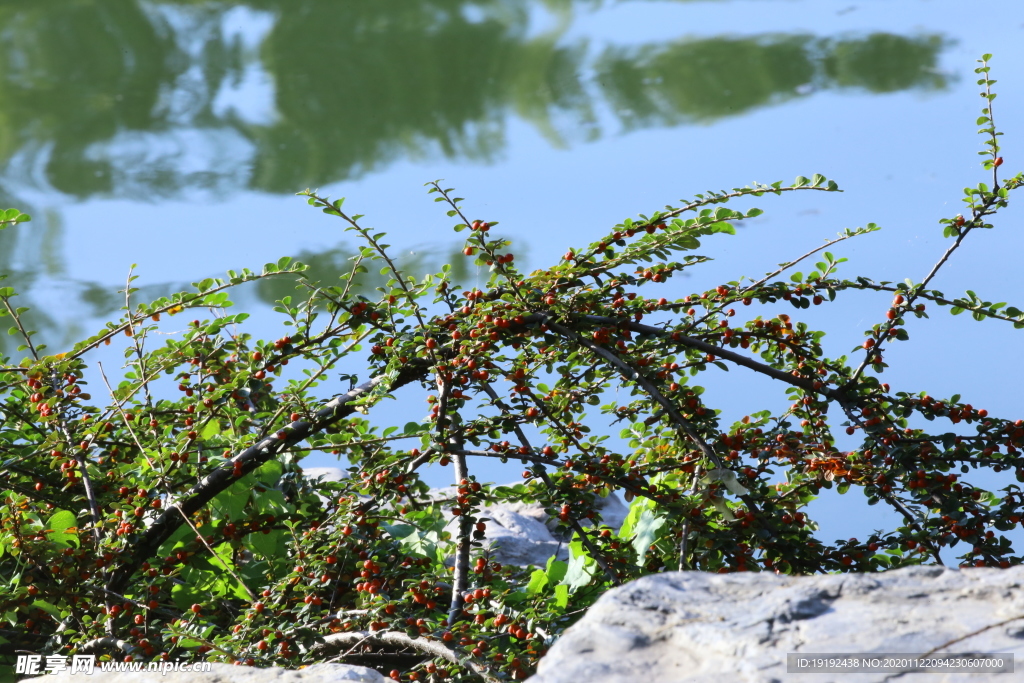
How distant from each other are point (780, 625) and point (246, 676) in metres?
0.69

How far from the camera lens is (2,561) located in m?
1.77

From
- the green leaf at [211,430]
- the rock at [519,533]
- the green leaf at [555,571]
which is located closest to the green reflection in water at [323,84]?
the rock at [519,533]

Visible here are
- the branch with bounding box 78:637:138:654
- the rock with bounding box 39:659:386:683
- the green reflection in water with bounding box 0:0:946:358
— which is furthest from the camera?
the green reflection in water with bounding box 0:0:946:358

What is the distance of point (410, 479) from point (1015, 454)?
1045 millimetres

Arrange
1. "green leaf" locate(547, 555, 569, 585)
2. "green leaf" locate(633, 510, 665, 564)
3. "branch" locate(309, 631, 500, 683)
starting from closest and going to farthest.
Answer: "branch" locate(309, 631, 500, 683)
"green leaf" locate(633, 510, 665, 564)
"green leaf" locate(547, 555, 569, 585)

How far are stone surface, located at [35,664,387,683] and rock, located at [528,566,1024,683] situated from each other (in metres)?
0.37

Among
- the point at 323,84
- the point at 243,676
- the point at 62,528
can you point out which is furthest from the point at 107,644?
the point at 323,84

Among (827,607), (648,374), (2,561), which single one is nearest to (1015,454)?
(648,374)

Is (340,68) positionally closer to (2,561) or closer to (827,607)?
(2,561)

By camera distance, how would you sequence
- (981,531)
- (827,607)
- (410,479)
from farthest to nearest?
(410,479) < (981,531) < (827,607)

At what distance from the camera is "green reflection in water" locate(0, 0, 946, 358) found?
4.45 meters

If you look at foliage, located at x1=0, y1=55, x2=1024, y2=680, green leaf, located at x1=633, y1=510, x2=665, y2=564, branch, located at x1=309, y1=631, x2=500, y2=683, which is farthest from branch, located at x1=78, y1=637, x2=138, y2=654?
green leaf, located at x1=633, y1=510, x2=665, y2=564

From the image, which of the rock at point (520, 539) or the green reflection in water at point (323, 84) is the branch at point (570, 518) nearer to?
the rock at point (520, 539)

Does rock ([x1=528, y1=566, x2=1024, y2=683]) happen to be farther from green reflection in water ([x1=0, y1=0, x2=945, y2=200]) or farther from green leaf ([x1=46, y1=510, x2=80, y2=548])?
green reflection in water ([x1=0, y1=0, x2=945, y2=200])
